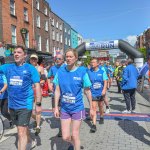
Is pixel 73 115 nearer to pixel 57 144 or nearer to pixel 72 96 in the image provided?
pixel 72 96

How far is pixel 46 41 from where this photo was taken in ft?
119

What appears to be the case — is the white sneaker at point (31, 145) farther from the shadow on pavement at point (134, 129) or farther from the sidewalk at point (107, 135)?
the shadow on pavement at point (134, 129)

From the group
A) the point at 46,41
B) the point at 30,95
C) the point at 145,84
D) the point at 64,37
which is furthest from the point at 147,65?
the point at 64,37

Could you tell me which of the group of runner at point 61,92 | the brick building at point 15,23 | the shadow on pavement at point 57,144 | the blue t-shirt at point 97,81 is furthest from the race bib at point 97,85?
the brick building at point 15,23

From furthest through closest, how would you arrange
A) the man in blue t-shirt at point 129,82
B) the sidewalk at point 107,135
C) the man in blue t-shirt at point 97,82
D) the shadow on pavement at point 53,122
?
1. the man in blue t-shirt at point 129,82
2. the shadow on pavement at point 53,122
3. the man in blue t-shirt at point 97,82
4. the sidewalk at point 107,135

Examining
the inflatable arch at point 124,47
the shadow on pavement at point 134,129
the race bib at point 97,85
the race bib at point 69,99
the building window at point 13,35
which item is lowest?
the shadow on pavement at point 134,129

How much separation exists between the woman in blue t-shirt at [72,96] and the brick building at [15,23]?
1919 centimetres

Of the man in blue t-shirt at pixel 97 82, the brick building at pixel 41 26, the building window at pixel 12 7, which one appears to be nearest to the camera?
the man in blue t-shirt at pixel 97 82

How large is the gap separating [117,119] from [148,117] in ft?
3.10

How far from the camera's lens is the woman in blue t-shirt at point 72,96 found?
4.40 metres

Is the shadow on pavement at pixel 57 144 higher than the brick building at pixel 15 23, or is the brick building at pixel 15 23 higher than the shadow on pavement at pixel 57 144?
the brick building at pixel 15 23

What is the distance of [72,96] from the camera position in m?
4.42

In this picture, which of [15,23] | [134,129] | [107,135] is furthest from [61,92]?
[15,23]

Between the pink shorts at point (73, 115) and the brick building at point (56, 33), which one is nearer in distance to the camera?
the pink shorts at point (73, 115)
